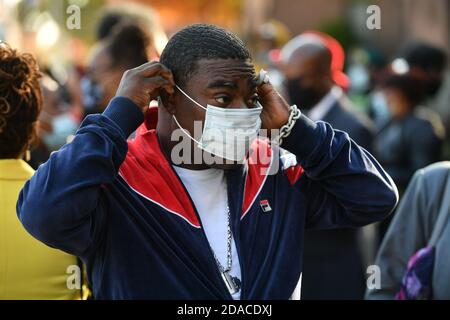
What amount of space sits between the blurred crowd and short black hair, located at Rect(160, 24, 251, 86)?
788 mm

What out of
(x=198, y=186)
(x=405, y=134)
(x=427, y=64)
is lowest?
(x=405, y=134)

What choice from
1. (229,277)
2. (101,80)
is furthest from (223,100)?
(101,80)

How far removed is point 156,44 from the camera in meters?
5.64

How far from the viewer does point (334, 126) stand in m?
6.77

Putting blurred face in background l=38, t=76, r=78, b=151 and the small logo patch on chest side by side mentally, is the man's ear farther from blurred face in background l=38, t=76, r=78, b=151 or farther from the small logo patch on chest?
blurred face in background l=38, t=76, r=78, b=151

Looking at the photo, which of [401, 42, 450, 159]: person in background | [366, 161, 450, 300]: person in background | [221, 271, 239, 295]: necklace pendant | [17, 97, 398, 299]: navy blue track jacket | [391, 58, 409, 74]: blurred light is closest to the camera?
[17, 97, 398, 299]: navy blue track jacket

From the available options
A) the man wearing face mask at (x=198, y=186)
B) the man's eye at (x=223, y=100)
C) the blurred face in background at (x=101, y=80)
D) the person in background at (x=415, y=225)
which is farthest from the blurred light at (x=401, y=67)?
the man's eye at (x=223, y=100)

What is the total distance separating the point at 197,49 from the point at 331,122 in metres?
3.71

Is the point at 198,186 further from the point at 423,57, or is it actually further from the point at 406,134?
the point at 423,57

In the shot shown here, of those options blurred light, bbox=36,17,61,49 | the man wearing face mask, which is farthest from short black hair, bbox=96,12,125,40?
blurred light, bbox=36,17,61,49

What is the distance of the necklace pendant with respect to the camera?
310cm

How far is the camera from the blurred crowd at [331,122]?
3.80 m

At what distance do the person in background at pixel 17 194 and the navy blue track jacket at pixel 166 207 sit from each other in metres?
0.46

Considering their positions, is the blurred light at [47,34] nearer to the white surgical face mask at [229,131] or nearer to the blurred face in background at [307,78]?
the blurred face in background at [307,78]
